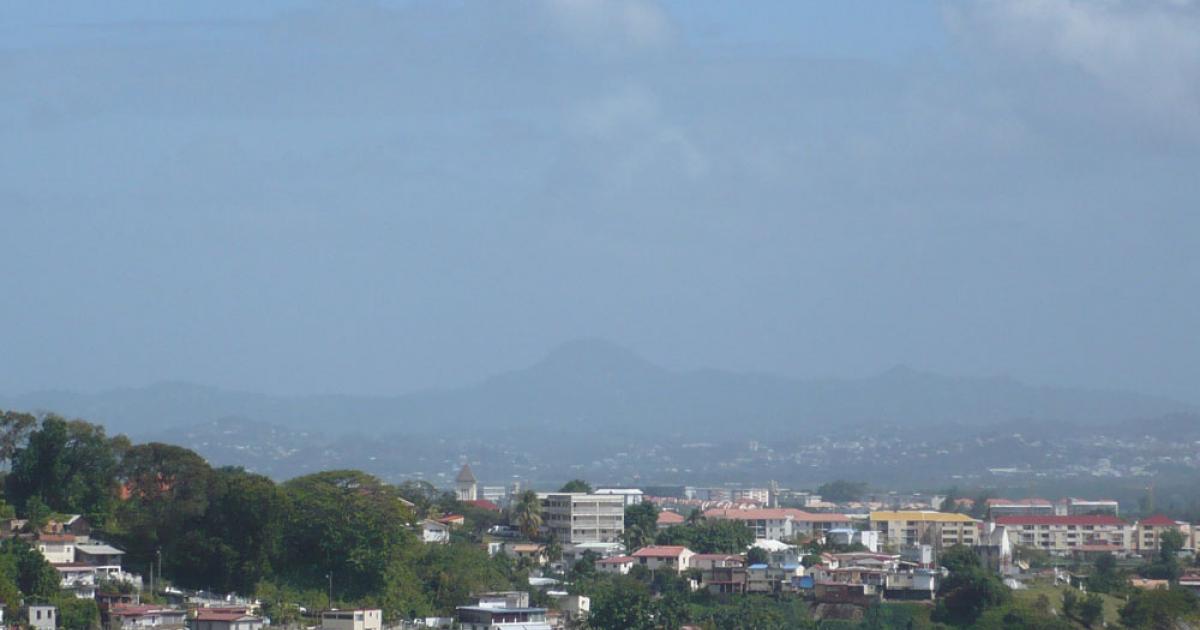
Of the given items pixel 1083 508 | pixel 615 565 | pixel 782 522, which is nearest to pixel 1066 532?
pixel 782 522

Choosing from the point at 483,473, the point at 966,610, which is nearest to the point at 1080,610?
the point at 966,610

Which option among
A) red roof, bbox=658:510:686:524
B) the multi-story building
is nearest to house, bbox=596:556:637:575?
red roof, bbox=658:510:686:524

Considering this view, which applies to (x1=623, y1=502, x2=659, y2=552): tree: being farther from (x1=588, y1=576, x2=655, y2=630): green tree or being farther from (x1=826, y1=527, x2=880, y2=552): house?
(x1=588, y1=576, x2=655, y2=630): green tree

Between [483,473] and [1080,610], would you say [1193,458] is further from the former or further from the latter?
[1080,610]

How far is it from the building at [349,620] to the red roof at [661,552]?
1273cm

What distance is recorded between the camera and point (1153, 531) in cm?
6178

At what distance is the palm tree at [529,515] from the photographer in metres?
51.9

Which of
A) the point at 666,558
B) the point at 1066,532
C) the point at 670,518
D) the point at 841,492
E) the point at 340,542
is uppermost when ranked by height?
the point at 841,492

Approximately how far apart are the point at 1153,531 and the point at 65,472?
Result: 3671 cm

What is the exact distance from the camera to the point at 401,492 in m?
53.1

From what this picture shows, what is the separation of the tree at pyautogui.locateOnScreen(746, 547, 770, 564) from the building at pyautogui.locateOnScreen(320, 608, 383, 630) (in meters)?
13.9

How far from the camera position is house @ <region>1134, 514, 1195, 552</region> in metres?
60.6

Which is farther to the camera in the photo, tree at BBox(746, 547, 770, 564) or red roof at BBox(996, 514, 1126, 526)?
red roof at BBox(996, 514, 1126, 526)

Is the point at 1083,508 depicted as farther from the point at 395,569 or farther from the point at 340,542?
the point at 340,542
